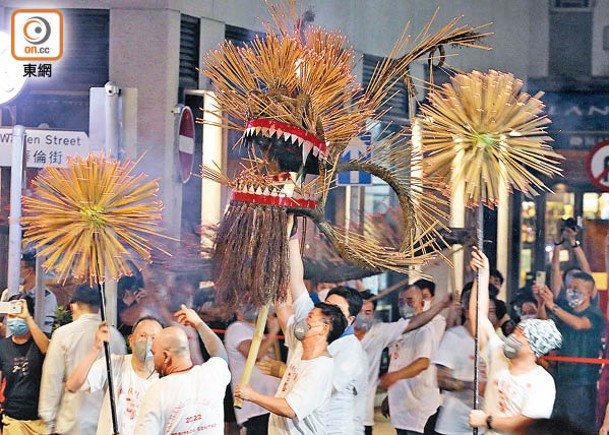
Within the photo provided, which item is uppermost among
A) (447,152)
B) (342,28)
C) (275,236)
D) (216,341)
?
(342,28)

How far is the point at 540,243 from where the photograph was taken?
7.55 m

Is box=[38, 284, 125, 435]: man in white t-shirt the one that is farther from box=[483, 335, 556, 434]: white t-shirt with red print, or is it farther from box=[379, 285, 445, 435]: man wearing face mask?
box=[483, 335, 556, 434]: white t-shirt with red print

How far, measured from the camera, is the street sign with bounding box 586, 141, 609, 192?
6.64 m

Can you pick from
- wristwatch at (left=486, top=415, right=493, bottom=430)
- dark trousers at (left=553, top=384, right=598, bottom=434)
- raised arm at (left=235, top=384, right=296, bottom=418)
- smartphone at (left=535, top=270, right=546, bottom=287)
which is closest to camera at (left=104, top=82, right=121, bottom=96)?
smartphone at (left=535, top=270, right=546, bottom=287)

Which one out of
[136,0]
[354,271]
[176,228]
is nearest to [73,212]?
[354,271]

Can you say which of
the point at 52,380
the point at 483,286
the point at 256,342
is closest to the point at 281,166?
the point at 256,342

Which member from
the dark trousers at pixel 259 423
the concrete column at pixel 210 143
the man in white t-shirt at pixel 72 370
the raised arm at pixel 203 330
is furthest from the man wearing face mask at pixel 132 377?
the concrete column at pixel 210 143

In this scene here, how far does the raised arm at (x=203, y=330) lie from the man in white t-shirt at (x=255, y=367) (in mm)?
946

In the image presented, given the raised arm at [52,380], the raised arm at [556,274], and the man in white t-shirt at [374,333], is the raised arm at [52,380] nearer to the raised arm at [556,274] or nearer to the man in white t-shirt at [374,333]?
the man in white t-shirt at [374,333]

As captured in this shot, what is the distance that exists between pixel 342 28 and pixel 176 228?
1.51m

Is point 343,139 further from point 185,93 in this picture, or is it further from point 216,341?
point 185,93

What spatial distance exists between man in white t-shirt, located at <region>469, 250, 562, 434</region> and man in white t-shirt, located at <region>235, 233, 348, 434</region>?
1.96 feet

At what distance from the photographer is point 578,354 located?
6.00m

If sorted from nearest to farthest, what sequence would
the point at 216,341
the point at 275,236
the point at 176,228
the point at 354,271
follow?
the point at 275,236
the point at 216,341
the point at 354,271
the point at 176,228
